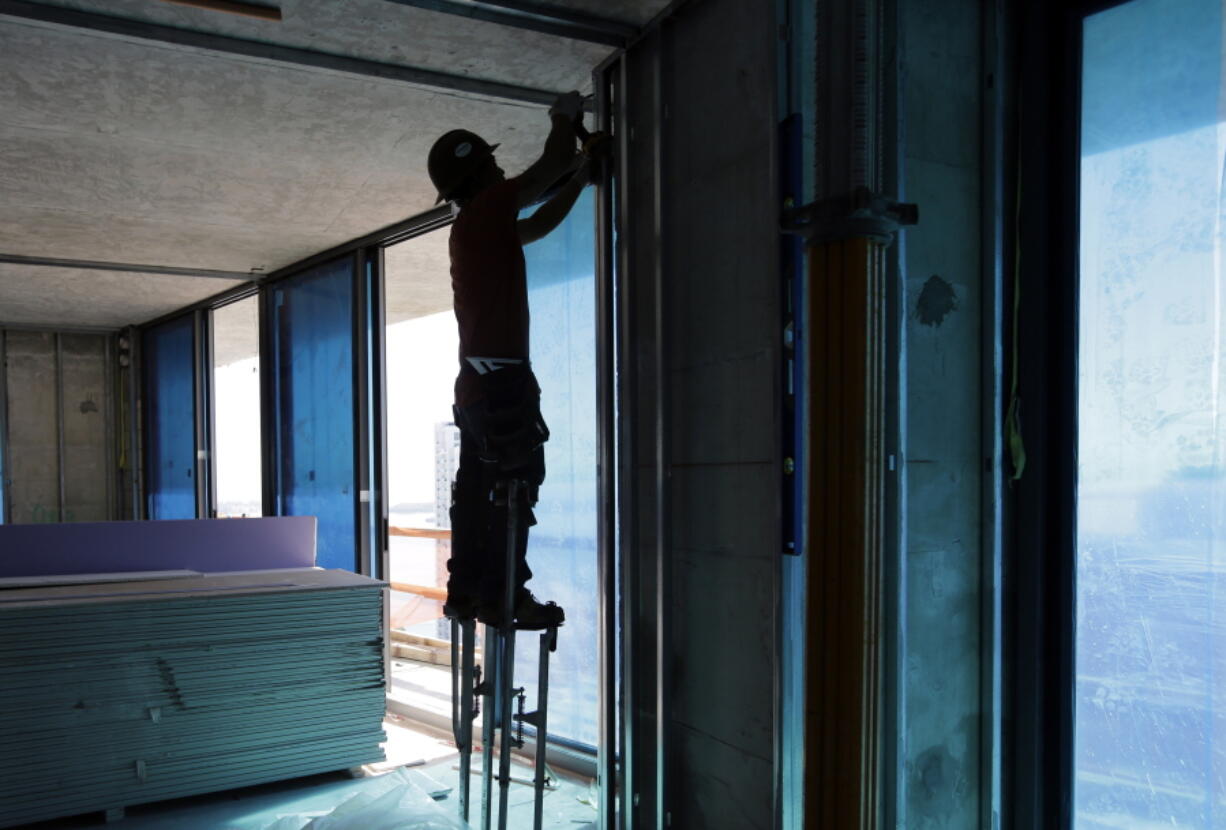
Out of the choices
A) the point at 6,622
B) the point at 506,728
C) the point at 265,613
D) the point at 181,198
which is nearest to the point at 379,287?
the point at 181,198

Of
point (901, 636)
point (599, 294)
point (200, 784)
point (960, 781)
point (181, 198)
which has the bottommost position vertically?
point (200, 784)

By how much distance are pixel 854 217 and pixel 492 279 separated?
4.13 feet

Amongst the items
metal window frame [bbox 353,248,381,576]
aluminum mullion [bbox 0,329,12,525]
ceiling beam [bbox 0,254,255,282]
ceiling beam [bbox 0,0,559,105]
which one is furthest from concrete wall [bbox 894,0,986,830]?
aluminum mullion [bbox 0,329,12,525]

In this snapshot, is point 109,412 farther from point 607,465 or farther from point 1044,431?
point 1044,431

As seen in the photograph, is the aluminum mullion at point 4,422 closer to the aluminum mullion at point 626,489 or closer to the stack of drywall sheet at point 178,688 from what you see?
the stack of drywall sheet at point 178,688

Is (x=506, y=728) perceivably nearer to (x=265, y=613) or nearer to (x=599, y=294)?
(x=599, y=294)

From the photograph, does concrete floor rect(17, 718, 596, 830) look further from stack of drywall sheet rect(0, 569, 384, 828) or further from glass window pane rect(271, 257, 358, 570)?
glass window pane rect(271, 257, 358, 570)

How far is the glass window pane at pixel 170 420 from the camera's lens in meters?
8.00

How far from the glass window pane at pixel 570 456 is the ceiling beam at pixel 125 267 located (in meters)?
3.59

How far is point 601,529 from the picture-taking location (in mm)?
2928

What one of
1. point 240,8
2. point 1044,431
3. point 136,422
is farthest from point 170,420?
point 1044,431

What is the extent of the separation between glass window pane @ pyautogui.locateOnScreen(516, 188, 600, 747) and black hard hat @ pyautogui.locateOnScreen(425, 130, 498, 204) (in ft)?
2.74

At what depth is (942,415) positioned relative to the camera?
2.30 meters

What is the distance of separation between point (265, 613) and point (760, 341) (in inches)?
95.9
